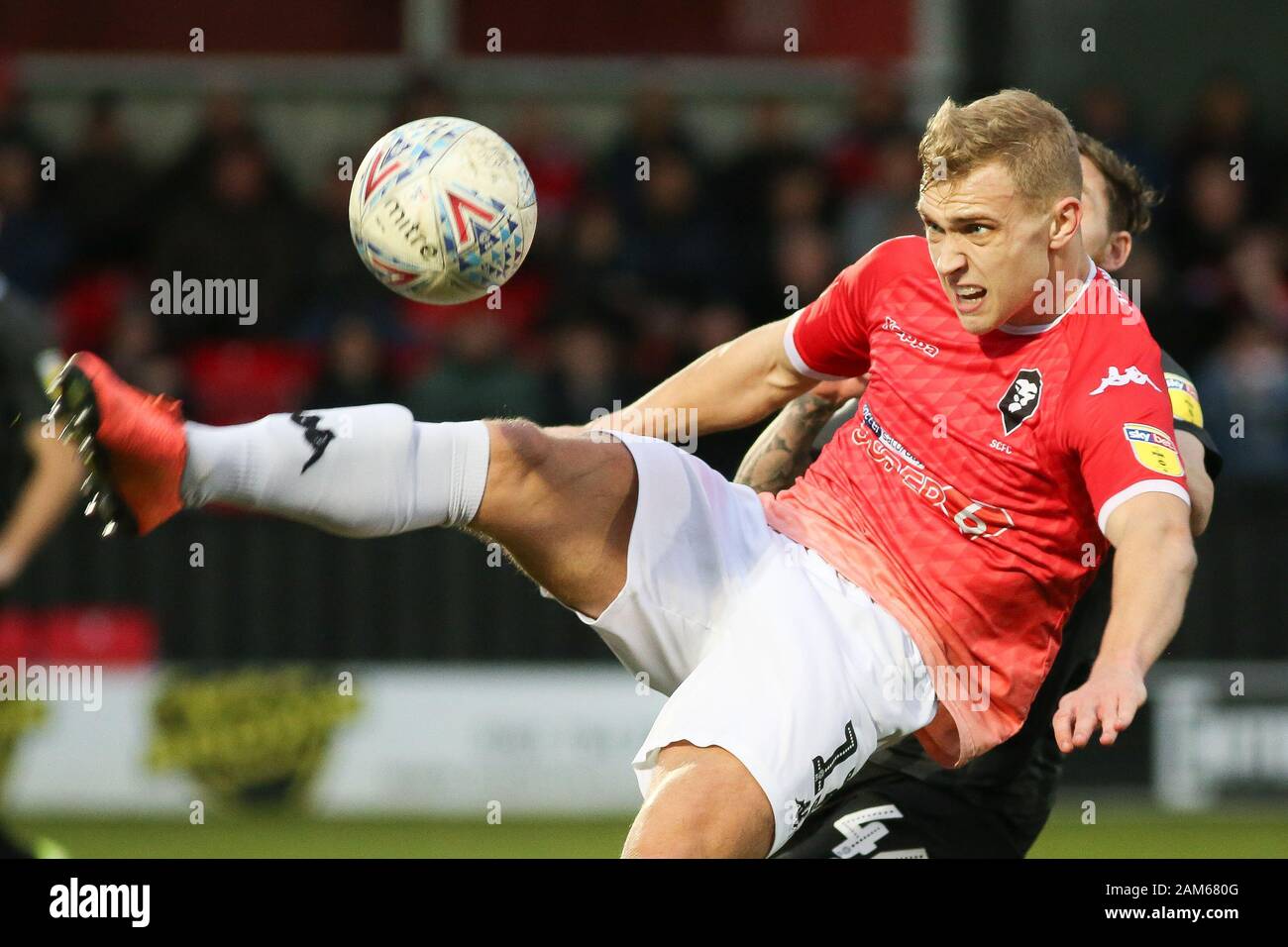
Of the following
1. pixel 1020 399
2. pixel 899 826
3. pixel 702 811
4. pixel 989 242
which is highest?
pixel 989 242

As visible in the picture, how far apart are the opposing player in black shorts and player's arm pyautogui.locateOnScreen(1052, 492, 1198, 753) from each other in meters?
0.97

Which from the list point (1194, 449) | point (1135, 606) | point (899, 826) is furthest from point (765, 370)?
point (1135, 606)

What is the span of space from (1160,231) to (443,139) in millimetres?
7915

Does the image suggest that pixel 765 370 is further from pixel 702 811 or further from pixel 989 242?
pixel 702 811

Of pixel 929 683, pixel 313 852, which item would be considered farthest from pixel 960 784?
pixel 313 852

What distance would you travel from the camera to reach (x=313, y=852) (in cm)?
833

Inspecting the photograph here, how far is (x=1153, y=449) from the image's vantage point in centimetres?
406

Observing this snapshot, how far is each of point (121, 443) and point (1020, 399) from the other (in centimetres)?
202

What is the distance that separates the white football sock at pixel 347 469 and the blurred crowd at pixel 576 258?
20.0 feet

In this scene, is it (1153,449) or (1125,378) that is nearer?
(1153,449)

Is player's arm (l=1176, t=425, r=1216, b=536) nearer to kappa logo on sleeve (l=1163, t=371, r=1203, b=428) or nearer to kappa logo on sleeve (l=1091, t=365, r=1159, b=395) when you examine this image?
kappa logo on sleeve (l=1163, t=371, r=1203, b=428)

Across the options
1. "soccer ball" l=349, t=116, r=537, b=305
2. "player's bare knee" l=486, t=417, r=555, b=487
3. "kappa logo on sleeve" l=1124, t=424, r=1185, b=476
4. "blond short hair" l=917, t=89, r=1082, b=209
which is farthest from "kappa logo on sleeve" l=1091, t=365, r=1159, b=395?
"soccer ball" l=349, t=116, r=537, b=305

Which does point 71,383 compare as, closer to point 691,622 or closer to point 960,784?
point 691,622

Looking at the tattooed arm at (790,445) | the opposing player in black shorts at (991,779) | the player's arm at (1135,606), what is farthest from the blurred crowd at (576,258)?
the player's arm at (1135,606)
